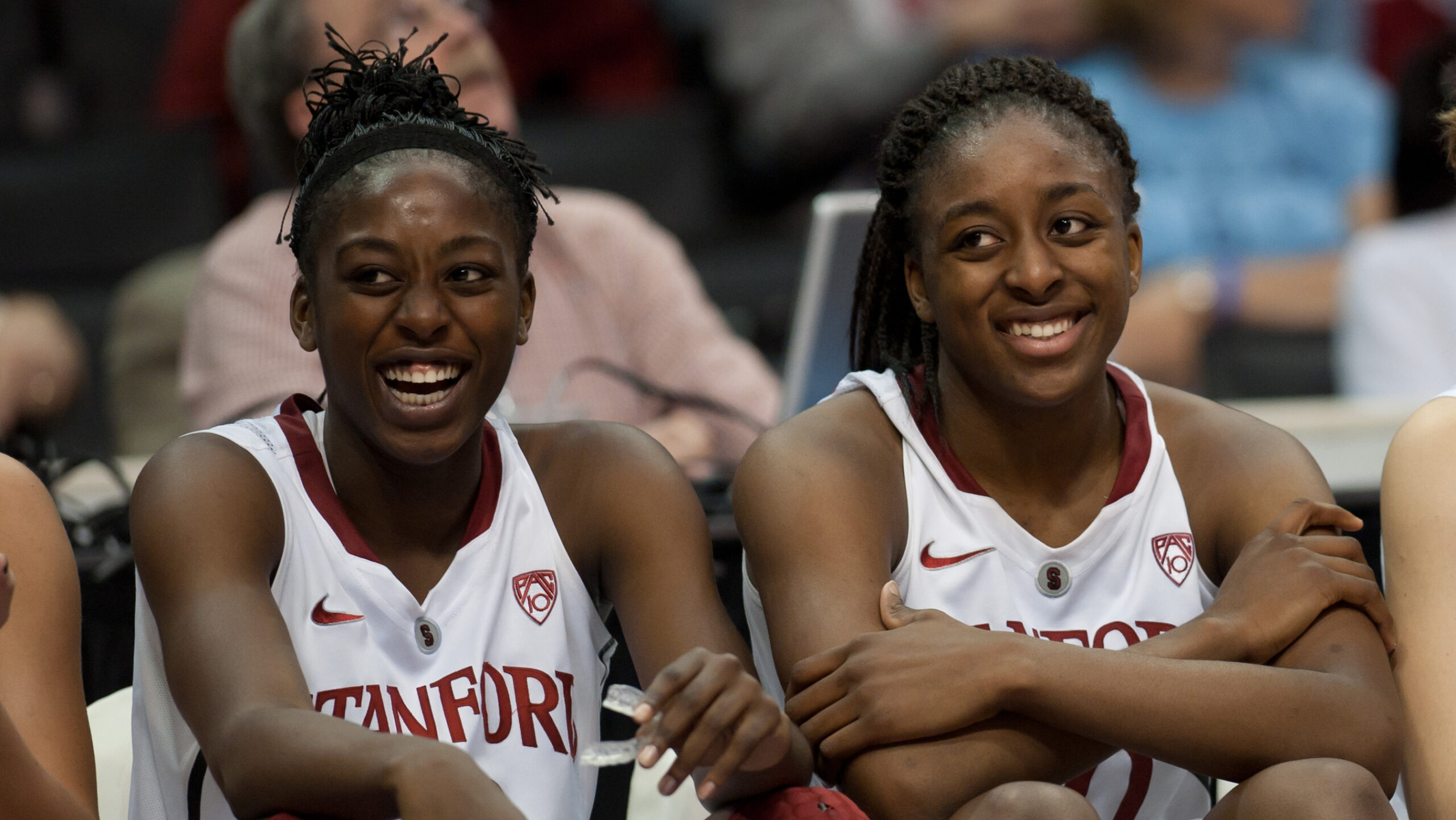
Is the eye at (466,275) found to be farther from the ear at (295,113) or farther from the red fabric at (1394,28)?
the red fabric at (1394,28)

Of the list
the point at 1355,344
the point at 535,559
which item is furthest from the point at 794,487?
the point at 1355,344

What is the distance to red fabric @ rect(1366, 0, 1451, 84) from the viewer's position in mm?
6000

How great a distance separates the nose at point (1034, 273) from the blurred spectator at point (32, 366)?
2114 mm

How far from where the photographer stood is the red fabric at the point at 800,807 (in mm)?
1800

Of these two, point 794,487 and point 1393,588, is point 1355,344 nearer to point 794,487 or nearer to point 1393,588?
point 1393,588

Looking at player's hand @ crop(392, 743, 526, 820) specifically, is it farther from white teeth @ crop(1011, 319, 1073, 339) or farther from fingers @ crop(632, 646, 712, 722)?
white teeth @ crop(1011, 319, 1073, 339)

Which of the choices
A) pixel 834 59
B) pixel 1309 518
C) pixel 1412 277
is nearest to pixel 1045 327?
pixel 1309 518

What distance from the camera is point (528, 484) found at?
87.1 inches

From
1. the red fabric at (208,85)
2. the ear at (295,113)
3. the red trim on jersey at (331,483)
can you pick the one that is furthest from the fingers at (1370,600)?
the red fabric at (208,85)

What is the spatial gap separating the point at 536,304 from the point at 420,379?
1428 millimetres

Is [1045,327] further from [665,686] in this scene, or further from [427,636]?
[427,636]

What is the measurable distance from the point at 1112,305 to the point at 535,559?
76cm

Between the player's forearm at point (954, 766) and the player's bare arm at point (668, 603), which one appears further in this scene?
the player's forearm at point (954, 766)

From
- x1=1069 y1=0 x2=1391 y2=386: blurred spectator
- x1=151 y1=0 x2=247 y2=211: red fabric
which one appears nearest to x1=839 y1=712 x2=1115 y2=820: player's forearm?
x1=1069 y1=0 x2=1391 y2=386: blurred spectator
